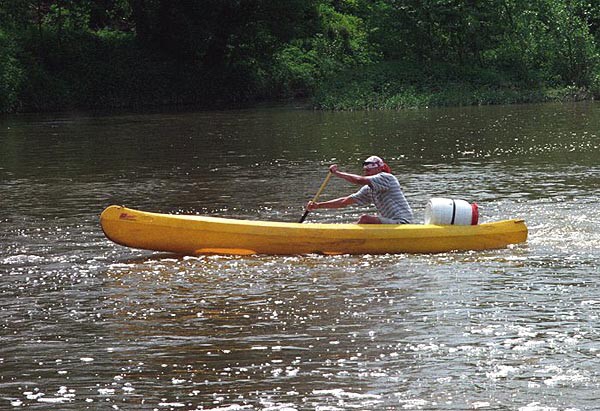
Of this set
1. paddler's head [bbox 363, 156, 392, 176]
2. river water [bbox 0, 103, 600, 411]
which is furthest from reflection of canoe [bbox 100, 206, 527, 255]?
paddler's head [bbox 363, 156, 392, 176]

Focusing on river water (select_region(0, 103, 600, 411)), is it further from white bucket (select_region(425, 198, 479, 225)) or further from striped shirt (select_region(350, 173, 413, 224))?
striped shirt (select_region(350, 173, 413, 224))

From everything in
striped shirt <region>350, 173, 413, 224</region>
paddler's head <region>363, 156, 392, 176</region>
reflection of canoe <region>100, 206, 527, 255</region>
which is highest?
paddler's head <region>363, 156, 392, 176</region>

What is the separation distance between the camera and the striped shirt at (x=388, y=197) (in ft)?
41.9

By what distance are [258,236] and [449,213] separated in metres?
2.12

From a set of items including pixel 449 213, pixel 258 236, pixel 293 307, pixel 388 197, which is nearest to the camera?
pixel 293 307

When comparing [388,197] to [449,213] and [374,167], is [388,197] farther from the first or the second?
[449,213]

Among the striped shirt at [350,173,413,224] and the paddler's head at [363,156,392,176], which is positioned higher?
the paddler's head at [363,156,392,176]

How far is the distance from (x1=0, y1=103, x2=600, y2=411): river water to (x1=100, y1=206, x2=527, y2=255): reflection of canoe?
0.48 feet

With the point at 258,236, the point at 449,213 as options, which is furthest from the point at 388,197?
the point at 258,236

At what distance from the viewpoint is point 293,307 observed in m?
10.1

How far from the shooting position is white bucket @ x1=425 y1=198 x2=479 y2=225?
12703mm

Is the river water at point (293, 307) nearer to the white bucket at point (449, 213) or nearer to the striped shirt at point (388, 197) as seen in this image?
the white bucket at point (449, 213)

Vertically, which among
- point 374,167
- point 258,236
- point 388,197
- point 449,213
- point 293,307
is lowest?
point 293,307

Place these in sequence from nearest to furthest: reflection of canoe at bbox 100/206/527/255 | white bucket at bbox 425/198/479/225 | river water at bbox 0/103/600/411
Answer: river water at bbox 0/103/600/411 < reflection of canoe at bbox 100/206/527/255 < white bucket at bbox 425/198/479/225
